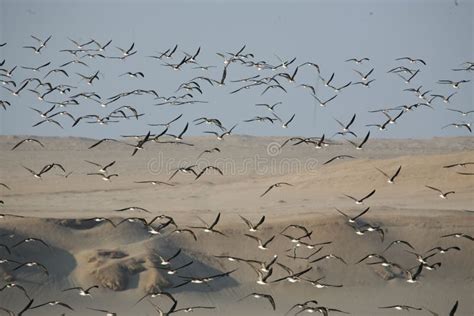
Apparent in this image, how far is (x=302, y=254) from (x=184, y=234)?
434cm

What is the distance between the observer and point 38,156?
87.8 meters

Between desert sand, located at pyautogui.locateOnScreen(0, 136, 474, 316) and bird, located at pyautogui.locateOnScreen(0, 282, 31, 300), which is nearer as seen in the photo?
bird, located at pyautogui.locateOnScreen(0, 282, 31, 300)

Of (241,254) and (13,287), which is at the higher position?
(241,254)

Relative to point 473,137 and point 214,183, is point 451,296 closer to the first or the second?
point 214,183

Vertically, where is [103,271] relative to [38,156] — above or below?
above

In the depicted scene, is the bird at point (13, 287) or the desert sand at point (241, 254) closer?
the bird at point (13, 287)

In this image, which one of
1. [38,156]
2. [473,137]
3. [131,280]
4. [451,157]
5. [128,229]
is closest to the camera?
[131,280]

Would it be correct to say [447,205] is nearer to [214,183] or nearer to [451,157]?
[451,157]

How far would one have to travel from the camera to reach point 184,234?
41.0 m

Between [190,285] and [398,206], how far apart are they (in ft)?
52.9

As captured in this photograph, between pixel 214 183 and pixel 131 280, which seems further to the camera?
pixel 214 183

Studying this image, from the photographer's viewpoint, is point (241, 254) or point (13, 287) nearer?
point (13, 287)

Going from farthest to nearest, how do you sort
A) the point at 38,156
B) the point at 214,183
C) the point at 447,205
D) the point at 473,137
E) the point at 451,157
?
the point at 473,137 < the point at 38,156 < the point at 214,183 < the point at 451,157 < the point at 447,205

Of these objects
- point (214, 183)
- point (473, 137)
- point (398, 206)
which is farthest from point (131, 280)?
point (473, 137)
